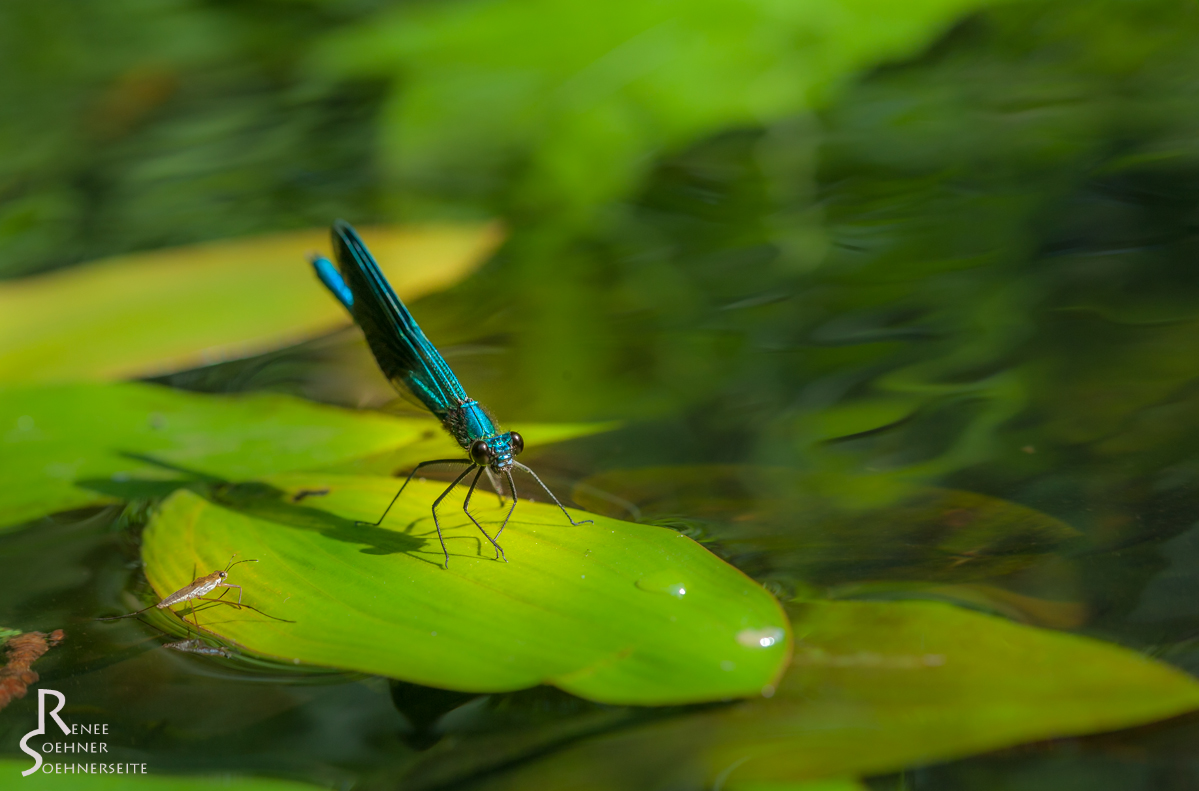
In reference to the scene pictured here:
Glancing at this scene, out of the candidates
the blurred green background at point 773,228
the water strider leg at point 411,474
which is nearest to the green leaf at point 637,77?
the blurred green background at point 773,228

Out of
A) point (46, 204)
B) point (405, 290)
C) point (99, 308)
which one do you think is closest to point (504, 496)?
point (405, 290)

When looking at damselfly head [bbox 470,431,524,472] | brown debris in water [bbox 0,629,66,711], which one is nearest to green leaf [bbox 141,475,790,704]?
damselfly head [bbox 470,431,524,472]

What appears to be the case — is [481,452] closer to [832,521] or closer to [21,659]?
[832,521]

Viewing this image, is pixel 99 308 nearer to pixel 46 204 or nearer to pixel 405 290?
pixel 405 290

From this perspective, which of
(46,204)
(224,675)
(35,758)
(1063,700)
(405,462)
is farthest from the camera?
(46,204)

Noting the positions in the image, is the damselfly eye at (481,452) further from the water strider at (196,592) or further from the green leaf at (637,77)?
the green leaf at (637,77)

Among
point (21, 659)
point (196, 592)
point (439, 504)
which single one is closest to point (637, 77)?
point (439, 504)
